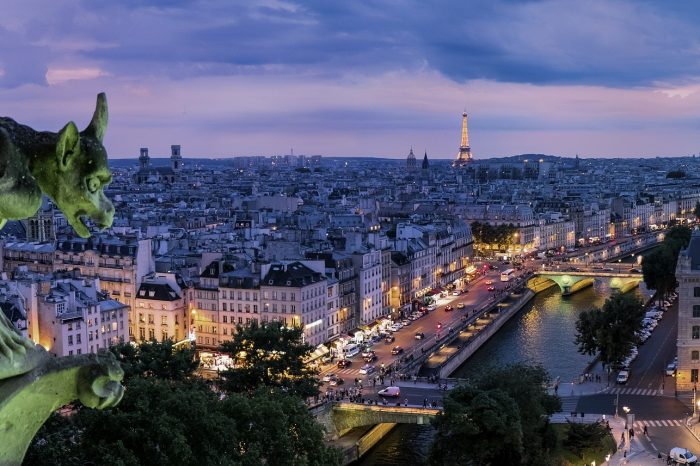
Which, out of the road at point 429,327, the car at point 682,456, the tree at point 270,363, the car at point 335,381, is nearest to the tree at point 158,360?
the tree at point 270,363

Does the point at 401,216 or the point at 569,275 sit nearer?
the point at 569,275

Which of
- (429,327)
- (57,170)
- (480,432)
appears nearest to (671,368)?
(429,327)

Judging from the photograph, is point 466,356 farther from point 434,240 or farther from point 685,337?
point 434,240

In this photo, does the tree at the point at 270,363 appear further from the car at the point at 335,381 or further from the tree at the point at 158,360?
the car at the point at 335,381

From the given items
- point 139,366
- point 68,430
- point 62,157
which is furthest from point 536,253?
point 62,157

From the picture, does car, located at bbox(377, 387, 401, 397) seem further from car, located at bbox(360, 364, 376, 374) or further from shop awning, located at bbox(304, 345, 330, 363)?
shop awning, located at bbox(304, 345, 330, 363)

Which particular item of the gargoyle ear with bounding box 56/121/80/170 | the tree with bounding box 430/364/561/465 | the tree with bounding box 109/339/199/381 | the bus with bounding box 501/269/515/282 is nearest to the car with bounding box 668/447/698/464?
the tree with bounding box 430/364/561/465
